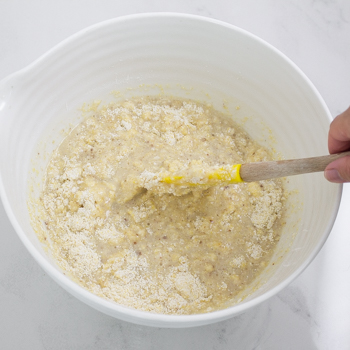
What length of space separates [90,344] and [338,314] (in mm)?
1033

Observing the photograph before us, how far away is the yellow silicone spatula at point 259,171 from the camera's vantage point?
58.8 inches

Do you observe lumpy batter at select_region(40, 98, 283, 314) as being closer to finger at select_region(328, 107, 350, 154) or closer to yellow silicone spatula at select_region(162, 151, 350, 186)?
yellow silicone spatula at select_region(162, 151, 350, 186)

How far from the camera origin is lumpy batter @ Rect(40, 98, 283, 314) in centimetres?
176

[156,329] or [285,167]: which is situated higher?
[285,167]

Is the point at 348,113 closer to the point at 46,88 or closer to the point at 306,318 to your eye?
the point at 306,318

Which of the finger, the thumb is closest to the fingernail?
the thumb

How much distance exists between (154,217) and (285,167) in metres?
0.60

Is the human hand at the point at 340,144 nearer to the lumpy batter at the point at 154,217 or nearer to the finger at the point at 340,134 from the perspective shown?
the finger at the point at 340,134

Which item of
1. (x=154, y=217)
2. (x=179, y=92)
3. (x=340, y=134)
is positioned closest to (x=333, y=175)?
(x=340, y=134)

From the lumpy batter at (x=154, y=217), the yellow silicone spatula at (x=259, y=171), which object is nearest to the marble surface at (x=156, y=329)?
the lumpy batter at (x=154, y=217)

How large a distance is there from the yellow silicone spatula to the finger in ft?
0.22

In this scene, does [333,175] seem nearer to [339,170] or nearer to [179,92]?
[339,170]

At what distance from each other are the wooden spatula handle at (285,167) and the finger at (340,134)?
7cm

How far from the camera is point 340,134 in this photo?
4.87 feet
